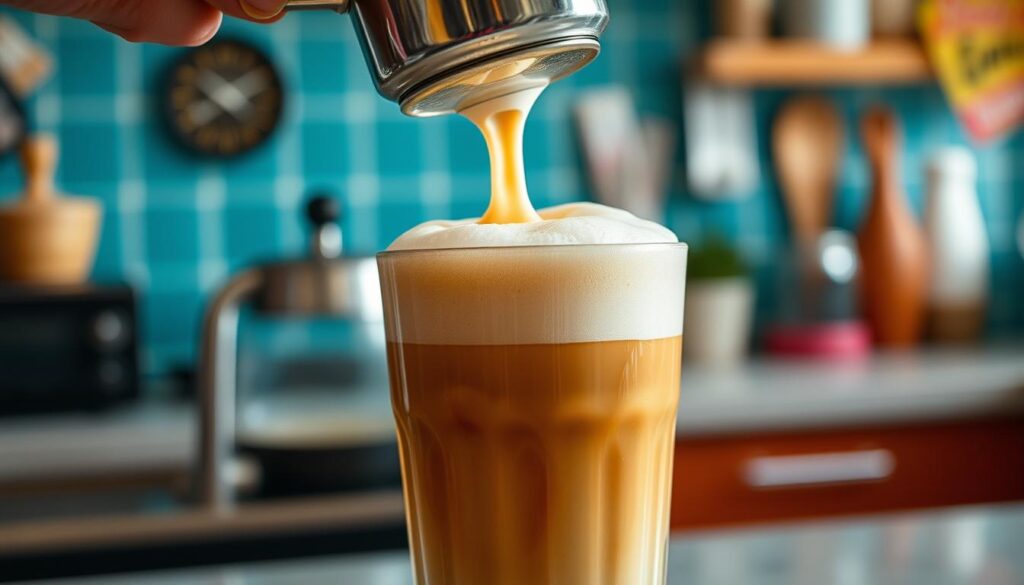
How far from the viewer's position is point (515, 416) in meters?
0.58

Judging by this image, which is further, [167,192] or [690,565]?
[167,192]

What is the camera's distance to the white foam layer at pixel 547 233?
55cm

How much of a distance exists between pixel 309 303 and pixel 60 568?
0.43 metres

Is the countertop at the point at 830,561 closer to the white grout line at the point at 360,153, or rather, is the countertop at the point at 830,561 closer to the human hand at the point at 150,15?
the human hand at the point at 150,15

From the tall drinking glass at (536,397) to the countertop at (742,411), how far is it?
0.97m

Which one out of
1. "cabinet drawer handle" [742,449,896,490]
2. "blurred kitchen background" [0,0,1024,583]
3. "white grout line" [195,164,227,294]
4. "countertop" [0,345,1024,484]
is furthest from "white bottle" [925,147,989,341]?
"white grout line" [195,164,227,294]

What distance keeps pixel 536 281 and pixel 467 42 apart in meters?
0.11

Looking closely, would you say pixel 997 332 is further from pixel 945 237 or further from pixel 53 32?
pixel 53 32

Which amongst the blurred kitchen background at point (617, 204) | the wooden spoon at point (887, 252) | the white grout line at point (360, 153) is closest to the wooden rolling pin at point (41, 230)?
the blurred kitchen background at point (617, 204)

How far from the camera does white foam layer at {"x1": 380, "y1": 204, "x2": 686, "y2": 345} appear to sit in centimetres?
55

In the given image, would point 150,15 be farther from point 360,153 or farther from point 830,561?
point 360,153

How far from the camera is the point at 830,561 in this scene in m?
0.79

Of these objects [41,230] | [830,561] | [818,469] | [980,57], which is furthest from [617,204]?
[830,561]

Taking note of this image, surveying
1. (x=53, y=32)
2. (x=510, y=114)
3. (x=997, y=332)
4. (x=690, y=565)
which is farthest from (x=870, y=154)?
(x=510, y=114)
